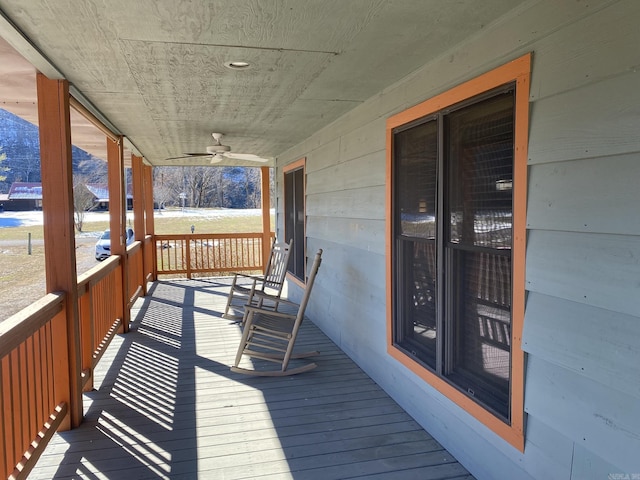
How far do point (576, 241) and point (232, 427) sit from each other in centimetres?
217

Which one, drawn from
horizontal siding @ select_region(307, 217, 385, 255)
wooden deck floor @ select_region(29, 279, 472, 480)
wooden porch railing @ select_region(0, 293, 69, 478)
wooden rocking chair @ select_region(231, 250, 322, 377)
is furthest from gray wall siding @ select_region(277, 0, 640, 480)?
wooden porch railing @ select_region(0, 293, 69, 478)

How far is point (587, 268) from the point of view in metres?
1.47

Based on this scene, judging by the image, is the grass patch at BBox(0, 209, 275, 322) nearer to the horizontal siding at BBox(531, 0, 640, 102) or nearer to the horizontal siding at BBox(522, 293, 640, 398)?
the horizontal siding at BBox(522, 293, 640, 398)

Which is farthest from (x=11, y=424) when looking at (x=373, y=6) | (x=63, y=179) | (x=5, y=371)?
(x=373, y=6)

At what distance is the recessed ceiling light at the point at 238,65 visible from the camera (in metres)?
2.43

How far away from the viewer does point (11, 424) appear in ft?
6.47

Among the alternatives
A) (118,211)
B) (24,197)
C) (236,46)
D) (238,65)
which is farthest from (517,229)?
(118,211)

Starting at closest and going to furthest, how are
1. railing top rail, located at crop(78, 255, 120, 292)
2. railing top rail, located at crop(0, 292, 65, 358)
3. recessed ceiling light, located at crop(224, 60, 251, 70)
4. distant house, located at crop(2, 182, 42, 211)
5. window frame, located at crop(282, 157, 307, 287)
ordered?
railing top rail, located at crop(0, 292, 65, 358)
distant house, located at crop(2, 182, 42, 211)
recessed ceiling light, located at crop(224, 60, 251, 70)
railing top rail, located at crop(78, 255, 120, 292)
window frame, located at crop(282, 157, 307, 287)

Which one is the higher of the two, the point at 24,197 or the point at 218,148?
the point at 218,148

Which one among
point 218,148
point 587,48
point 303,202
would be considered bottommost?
point 303,202

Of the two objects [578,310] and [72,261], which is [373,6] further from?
[72,261]

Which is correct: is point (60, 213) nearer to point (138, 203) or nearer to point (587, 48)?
point (587, 48)

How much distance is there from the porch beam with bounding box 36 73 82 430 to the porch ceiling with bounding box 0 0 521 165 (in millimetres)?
196

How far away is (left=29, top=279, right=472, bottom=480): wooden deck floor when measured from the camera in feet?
7.40
